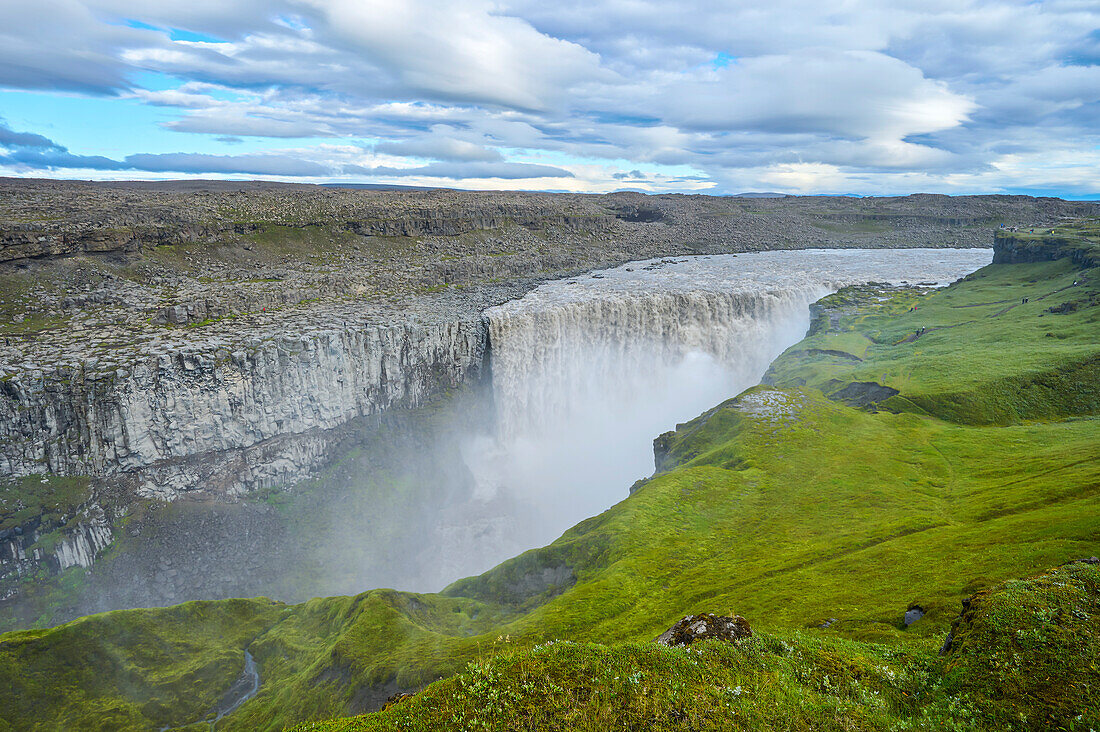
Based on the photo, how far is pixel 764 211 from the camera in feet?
514

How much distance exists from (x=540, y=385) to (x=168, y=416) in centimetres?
3605

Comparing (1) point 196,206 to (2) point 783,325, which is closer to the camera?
(2) point 783,325

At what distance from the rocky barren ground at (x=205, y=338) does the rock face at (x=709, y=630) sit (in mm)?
45310

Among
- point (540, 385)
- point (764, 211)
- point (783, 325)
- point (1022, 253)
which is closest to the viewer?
point (540, 385)

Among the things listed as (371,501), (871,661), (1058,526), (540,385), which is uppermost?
(1058,526)

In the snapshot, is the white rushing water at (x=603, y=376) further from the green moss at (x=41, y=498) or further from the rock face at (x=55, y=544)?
the green moss at (x=41, y=498)

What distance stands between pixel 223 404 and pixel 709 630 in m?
46.2

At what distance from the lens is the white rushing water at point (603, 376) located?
59.5m

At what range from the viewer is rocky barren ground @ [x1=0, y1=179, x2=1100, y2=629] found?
3947 cm

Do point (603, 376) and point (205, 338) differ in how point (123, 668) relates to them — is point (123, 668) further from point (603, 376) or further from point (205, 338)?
point (603, 376)

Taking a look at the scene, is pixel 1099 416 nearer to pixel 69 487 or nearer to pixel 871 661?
pixel 871 661

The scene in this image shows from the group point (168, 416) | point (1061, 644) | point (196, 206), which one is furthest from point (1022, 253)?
point (196, 206)

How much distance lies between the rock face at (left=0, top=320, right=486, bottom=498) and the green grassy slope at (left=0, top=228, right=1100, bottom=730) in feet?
75.1

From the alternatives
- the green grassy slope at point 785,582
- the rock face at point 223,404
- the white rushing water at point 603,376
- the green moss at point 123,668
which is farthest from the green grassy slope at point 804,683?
the white rushing water at point 603,376
